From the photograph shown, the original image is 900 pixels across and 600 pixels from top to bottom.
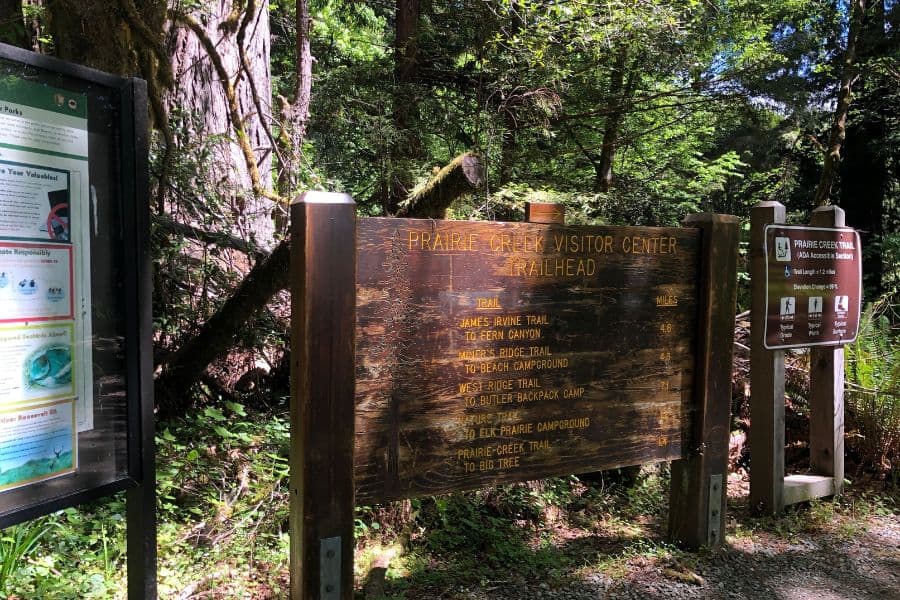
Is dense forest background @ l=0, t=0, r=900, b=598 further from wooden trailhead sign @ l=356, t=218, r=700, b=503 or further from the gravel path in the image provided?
wooden trailhead sign @ l=356, t=218, r=700, b=503

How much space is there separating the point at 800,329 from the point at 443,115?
512 cm

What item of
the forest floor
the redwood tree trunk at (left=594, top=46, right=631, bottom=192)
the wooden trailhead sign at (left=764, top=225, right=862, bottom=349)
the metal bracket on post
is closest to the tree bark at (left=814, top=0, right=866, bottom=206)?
the redwood tree trunk at (left=594, top=46, right=631, bottom=192)

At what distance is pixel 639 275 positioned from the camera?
3.44m

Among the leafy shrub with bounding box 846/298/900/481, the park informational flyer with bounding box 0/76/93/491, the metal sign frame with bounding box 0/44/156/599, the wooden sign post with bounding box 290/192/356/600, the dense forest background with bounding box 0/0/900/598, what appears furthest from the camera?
the leafy shrub with bounding box 846/298/900/481

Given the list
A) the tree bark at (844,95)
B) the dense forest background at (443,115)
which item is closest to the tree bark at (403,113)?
the dense forest background at (443,115)

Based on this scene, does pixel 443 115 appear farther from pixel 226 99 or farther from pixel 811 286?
pixel 811 286

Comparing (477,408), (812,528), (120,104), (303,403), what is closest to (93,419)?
(303,403)

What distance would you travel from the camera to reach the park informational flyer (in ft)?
6.31

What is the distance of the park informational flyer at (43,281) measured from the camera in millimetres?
1922

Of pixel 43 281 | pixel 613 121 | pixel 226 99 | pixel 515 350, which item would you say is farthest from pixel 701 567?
pixel 613 121

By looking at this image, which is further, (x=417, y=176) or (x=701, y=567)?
(x=417, y=176)

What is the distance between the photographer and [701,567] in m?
3.62

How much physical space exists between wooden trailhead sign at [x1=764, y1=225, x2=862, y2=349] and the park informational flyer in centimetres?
406

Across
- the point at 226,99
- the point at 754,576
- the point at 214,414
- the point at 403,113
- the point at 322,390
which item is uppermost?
the point at 403,113
